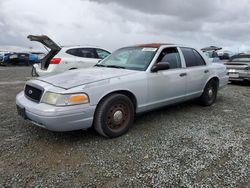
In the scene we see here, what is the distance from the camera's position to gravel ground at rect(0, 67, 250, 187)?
2479 mm

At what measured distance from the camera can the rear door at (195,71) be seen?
4791mm

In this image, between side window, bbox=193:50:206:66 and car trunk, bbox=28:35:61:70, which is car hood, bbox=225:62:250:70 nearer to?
side window, bbox=193:50:206:66

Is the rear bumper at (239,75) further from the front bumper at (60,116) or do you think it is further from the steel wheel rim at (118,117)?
the front bumper at (60,116)

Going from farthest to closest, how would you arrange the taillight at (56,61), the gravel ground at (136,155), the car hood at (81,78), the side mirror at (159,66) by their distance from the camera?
1. the taillight at (56,61)
2. the side mirror at (159,66)
3. the car hood at (81,78)
4. the gravel ground at (136,155)

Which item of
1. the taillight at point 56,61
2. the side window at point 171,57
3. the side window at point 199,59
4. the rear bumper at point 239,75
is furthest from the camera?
A: the rear bumper at point 239,75

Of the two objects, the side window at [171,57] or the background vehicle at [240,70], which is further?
the background vehicle at [240,70]

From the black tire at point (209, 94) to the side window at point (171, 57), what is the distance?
1.23 meters

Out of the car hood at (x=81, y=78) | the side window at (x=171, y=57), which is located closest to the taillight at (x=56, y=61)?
the car hood at (x=81, y=78)

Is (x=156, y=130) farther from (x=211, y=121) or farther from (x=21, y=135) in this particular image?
(x=21, y=135)

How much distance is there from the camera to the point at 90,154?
3.05m

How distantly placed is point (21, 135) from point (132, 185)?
7.14 feet

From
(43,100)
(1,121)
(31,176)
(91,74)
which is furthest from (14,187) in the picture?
(1,121)

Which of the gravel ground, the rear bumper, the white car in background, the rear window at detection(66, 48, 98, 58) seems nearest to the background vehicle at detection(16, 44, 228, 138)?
the gravel ground

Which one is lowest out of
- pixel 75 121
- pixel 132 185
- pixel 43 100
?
pixel 132 185
